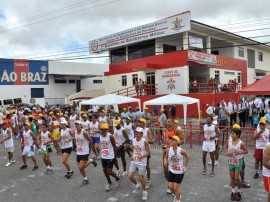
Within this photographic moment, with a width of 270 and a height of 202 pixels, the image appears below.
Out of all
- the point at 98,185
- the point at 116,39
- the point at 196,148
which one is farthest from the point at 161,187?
the point at 116,39

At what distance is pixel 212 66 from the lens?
26.4 m

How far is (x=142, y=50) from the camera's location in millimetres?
29266

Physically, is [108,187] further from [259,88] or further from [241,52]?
[241,52]

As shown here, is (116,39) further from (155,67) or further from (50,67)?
(50,67)

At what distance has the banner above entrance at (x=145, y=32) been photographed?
23.3 m

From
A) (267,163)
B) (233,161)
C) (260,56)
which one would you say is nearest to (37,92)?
(260,56)

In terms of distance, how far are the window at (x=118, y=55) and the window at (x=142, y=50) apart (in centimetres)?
109

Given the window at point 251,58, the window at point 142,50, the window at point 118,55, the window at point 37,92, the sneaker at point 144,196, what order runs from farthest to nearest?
1. the window at point 37,92
2. the window at point 251,58
3. the window at point 118,55
4. the window at point 142,50
5. the sneaker at point 144,196

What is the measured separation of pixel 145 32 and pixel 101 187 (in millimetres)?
20996

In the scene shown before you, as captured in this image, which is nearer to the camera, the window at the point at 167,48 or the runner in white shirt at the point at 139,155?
the runner in white shirt at the point at 139,155

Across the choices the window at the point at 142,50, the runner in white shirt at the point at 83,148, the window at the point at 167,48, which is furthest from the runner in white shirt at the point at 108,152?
the window at the point at 167,48

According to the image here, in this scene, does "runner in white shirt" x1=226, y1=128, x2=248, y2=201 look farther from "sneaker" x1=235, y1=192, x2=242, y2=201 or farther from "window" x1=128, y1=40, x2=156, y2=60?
"window" x1=128, y1=40, x2=156, y2=60

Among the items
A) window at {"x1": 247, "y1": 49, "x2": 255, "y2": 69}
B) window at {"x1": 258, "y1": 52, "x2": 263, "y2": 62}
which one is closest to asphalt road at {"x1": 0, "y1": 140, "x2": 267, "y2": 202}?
window at {"x1": 247, "y1": 49, "x2": 255, "y2": 69}

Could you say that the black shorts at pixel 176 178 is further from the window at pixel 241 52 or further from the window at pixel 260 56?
the window at pixel 260 56
